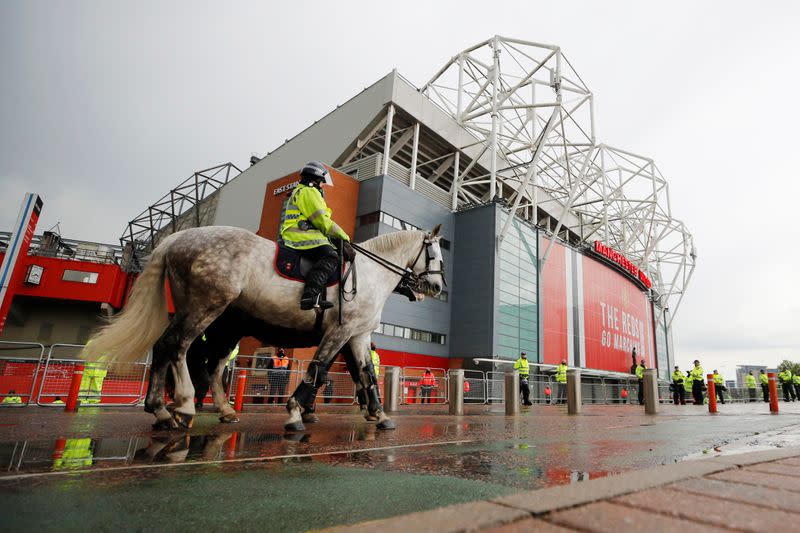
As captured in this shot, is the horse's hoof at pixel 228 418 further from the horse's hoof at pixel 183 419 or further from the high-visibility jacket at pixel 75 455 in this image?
the high-visibility jacket at pixel 75 455

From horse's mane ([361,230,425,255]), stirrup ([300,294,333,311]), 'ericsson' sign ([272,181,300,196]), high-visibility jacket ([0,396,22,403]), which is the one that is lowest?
high-visibility jacket ([0,396,22,403])

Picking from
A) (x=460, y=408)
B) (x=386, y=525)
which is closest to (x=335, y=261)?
(x=386, y=525)

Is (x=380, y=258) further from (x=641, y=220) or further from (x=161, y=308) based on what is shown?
(x=641, y=220)

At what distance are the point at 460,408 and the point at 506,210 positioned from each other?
21107mm

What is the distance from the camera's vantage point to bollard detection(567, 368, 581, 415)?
12.6 m

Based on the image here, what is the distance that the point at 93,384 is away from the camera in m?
11.5

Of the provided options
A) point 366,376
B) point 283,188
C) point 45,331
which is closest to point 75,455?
point 366,376

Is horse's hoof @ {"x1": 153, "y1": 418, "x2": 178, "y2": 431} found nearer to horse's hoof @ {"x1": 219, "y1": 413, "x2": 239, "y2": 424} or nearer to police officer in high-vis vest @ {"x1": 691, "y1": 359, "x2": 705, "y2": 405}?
horse's hoof @ {"x1": 219, "y1": 413, "x2": 239, "y2": 424}

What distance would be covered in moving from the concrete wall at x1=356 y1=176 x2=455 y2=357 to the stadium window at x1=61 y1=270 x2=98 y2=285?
596 inches

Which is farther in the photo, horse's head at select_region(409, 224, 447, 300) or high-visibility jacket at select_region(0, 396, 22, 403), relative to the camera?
high-visibility jacket at select_region(0, 396, 22, 403)

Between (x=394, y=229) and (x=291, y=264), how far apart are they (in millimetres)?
20694

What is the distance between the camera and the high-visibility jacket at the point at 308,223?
5.33 m

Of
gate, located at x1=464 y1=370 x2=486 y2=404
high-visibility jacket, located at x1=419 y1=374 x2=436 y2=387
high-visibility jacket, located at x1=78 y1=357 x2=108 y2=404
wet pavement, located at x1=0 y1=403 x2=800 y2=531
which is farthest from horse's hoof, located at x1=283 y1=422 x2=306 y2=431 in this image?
gate, located at x1=464 y1=370 x2=486 y2=404

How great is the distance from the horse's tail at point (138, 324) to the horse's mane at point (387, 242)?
8.39 feet
